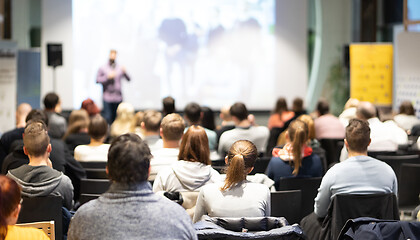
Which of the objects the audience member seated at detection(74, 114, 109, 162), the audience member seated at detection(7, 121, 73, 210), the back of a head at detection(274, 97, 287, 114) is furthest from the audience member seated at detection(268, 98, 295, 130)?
the audience member seated at detection(7, 121, 73, 210)

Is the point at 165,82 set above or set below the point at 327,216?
above

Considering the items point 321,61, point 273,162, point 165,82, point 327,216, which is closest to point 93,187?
point 273,162

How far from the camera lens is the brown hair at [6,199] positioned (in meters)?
2.34

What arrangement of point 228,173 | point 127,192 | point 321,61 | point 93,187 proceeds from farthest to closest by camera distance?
1. point 321,61
2. point 93,187
3. point 228,173
4. point 127,192

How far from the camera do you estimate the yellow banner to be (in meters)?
10.2

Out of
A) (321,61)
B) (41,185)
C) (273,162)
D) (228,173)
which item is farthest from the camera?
(321,61)

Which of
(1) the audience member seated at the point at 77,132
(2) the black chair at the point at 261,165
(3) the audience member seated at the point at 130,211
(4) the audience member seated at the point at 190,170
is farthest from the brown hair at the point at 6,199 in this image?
(1) the audience member seated at the point at 77,132

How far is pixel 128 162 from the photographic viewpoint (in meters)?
2.42

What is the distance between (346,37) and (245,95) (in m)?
2.54

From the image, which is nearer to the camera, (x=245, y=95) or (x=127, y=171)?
(x=127, y=171)

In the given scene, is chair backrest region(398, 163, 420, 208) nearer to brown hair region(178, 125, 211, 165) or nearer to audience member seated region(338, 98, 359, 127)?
brown hair region(178, 125, 211, 165)

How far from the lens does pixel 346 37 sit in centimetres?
1262

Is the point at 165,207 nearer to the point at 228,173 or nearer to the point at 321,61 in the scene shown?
the point at 228,173

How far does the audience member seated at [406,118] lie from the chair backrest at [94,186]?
4705 mm
